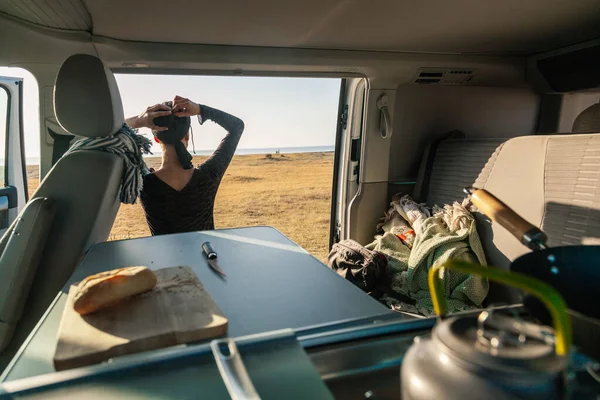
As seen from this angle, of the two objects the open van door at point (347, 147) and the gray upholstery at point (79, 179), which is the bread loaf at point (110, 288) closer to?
the gray upholstery at point (79, 179)

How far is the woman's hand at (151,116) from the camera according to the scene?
2.35 m

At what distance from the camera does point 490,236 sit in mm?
2521

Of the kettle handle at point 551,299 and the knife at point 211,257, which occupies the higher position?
the kettle handle at point 551,299

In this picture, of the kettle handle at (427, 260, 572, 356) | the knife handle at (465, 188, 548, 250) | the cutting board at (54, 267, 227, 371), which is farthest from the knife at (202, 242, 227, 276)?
the kettle handle at (427, 260, 572, 356)

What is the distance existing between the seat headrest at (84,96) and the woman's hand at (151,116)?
1.80ft

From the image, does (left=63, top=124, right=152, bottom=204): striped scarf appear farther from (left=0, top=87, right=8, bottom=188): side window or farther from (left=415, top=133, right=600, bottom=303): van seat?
(left=415, top=133, right=600, bottom=303): van seat

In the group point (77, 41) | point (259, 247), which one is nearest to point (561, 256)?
point (259, 247)

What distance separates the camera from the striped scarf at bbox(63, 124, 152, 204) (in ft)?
6.08

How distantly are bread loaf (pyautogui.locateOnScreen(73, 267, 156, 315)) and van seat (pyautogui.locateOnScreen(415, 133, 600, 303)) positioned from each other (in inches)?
61.9

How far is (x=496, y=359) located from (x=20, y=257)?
1613mm

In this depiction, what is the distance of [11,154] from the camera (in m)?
2.65

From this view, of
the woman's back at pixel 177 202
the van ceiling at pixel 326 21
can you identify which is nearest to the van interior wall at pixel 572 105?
the van ceiling at pixel 326 21

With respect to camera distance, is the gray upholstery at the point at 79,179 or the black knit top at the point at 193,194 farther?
the black knit top at the point at 193,194

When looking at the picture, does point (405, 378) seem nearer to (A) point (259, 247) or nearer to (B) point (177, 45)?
(A) point (259, 247)
